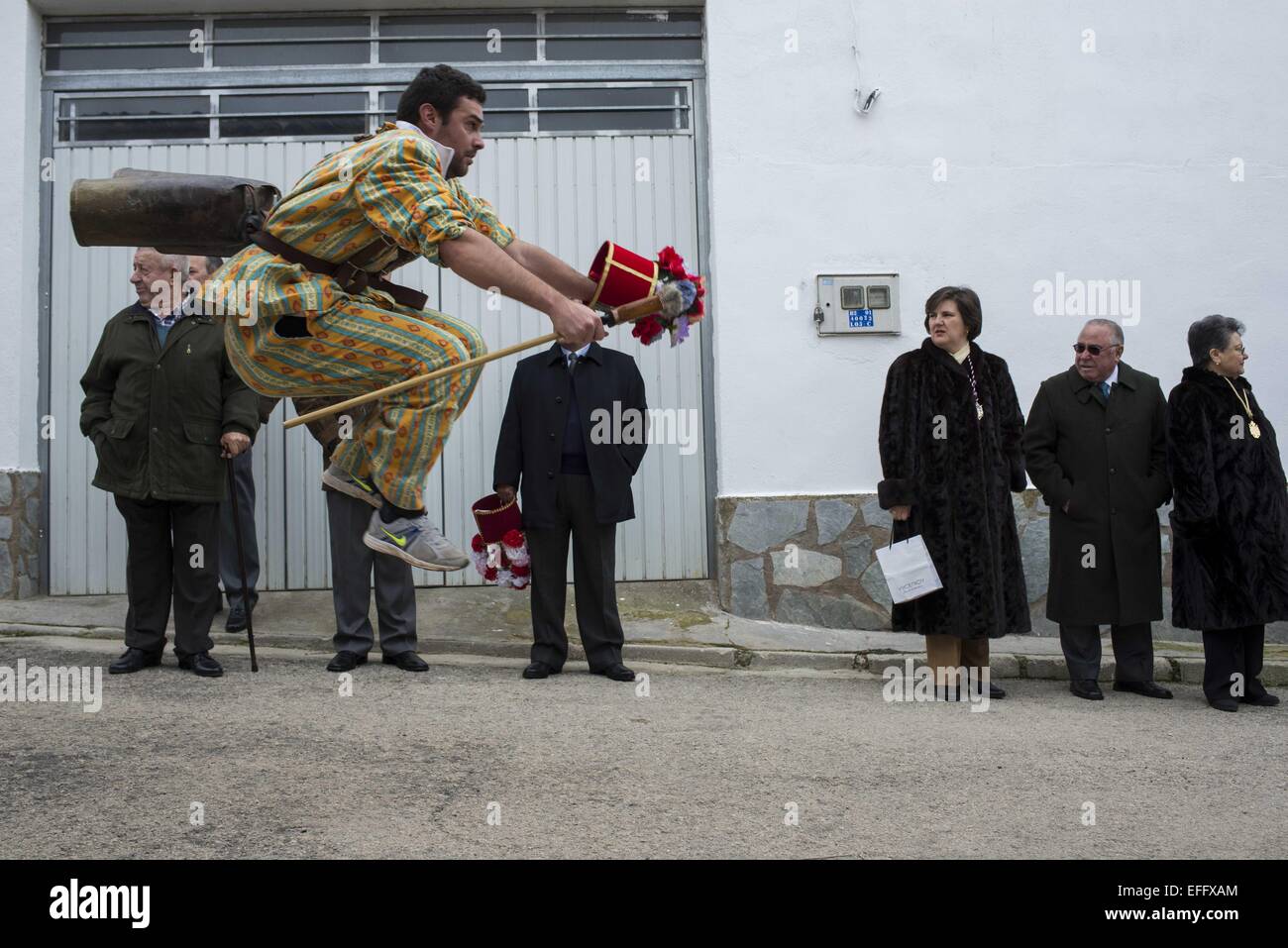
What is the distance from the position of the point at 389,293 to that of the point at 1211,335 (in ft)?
16.0

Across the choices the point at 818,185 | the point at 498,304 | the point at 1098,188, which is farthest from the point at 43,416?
the point at 1098,188

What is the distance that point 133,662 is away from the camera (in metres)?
6.80

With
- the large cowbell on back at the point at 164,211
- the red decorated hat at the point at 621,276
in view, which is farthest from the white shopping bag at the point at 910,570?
the large cowbell on back at the point at 164,211

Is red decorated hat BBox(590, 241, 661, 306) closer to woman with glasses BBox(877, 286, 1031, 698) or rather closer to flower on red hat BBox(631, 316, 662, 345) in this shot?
A: flower on red hat BBox(631, 316, 662, 345)

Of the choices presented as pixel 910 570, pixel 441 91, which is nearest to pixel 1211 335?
pixel 910 570

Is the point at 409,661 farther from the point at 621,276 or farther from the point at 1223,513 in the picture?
the point at 1223,513

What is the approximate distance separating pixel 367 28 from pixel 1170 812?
7234 mm

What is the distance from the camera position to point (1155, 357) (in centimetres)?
882

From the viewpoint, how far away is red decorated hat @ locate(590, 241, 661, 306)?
409 centimetres

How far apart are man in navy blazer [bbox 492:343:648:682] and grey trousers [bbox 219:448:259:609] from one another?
1759 millimetres

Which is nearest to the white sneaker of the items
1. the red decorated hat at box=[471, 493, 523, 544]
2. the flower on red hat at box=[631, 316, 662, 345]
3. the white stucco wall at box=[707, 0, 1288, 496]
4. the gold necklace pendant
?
the flower on red hat at box=[631, 316, 662, 345]

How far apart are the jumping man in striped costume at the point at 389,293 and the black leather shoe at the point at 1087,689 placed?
13.8 ft

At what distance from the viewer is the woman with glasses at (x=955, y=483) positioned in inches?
274

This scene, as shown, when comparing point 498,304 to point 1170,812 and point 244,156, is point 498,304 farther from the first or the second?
point 1170,812
